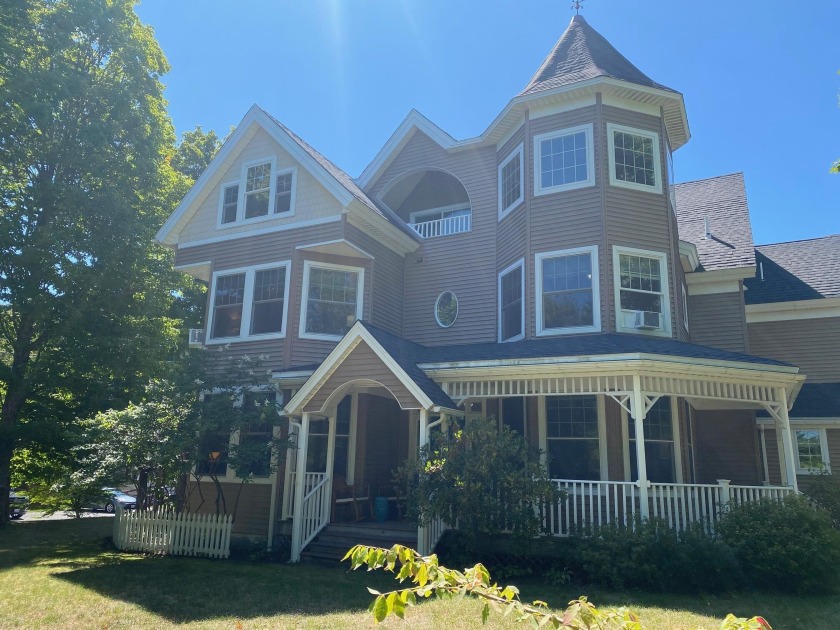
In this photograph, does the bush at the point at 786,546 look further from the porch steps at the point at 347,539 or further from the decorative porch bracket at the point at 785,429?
the porch steps at the point at 347,539

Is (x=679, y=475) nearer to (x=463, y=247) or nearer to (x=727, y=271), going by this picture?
(x=727, y=271)

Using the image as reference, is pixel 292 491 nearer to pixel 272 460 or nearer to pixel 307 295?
pixel 272 460

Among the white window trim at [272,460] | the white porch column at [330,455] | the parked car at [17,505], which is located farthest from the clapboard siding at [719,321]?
the parked car at [17,505]

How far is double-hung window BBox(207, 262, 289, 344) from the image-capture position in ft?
49.7

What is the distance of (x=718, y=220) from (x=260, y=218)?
13393mm

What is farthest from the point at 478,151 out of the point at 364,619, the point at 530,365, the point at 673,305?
the point at 364,619

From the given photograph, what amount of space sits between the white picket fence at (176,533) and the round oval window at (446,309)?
7051mm

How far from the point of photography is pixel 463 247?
16.3 meters

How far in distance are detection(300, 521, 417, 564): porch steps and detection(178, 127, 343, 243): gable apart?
7.28 m

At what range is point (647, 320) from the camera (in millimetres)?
13227

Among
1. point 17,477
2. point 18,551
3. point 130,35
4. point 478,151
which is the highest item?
point 130,35

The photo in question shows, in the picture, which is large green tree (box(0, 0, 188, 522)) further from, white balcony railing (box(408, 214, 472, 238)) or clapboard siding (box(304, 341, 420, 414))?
clapboard siding (box(304, 341, 420, 414))

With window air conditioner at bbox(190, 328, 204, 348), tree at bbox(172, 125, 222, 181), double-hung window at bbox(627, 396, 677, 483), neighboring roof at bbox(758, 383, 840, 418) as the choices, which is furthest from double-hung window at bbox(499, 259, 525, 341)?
tree at bbox(172, 125, 222, 181)

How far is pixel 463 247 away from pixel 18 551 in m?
12.5
